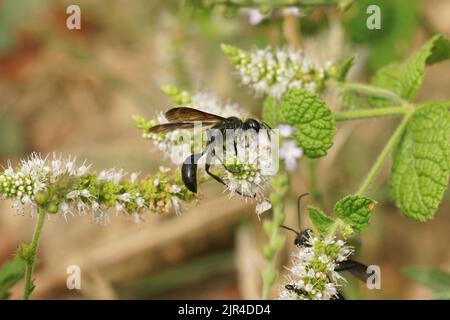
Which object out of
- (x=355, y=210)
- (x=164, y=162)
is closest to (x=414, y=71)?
(x=355, y=210)

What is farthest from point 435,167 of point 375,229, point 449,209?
point 449,209

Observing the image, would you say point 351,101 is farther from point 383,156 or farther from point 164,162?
point 164,162

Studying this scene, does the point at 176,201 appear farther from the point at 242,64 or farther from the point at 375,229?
the point at 375,229

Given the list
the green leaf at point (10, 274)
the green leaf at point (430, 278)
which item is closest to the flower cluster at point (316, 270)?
the green leaf at point (430, 278)

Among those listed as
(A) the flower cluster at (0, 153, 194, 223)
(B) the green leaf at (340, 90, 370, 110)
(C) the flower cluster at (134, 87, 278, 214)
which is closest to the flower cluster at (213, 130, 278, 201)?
(C) the flower cluster at (134, 87, 278, 214)

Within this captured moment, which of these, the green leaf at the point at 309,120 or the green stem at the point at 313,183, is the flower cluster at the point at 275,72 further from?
the green stem at the point at 313,183

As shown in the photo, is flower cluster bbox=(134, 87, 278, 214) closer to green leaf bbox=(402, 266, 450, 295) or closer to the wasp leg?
the wasp leg
